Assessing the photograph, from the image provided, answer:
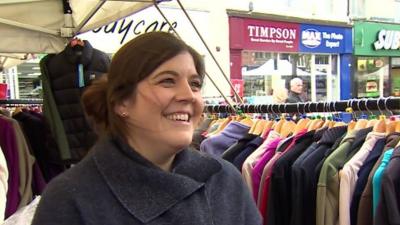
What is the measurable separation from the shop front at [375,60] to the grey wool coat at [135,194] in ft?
36.1

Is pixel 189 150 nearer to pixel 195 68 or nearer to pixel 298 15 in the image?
pixel 195 68

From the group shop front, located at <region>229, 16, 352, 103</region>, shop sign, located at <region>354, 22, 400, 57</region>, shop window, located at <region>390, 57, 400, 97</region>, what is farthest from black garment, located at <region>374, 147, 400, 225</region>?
shop window, located at <region>390, 57, 400, 97</region>

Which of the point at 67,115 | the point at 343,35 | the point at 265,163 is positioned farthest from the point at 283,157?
the point at 343,35

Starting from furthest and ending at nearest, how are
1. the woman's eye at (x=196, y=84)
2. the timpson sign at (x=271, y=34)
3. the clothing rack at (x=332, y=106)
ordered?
the timpson sign at (x=271, y=34), the clothing rack at (x=332, y=106), the woman's eye at (x=196, y=84)

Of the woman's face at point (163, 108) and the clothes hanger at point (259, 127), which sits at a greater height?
the woman's face at point (163, 108)

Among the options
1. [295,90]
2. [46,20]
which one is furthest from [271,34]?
[46,20]

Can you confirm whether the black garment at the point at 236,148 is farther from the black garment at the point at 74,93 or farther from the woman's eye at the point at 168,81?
the woman's eye at the point at 168,81

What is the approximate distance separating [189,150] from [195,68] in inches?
9.5

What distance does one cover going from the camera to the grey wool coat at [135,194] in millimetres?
1066

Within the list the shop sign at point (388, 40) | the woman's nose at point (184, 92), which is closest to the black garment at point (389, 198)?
the woman's nose at point (184, 92)

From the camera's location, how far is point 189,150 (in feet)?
4.43

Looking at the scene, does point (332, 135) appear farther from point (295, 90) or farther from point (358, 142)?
point (295, 90)

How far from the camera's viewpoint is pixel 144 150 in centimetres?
121

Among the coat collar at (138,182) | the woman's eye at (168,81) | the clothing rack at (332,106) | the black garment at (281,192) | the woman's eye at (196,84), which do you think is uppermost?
the woman's eye at (168,81)
